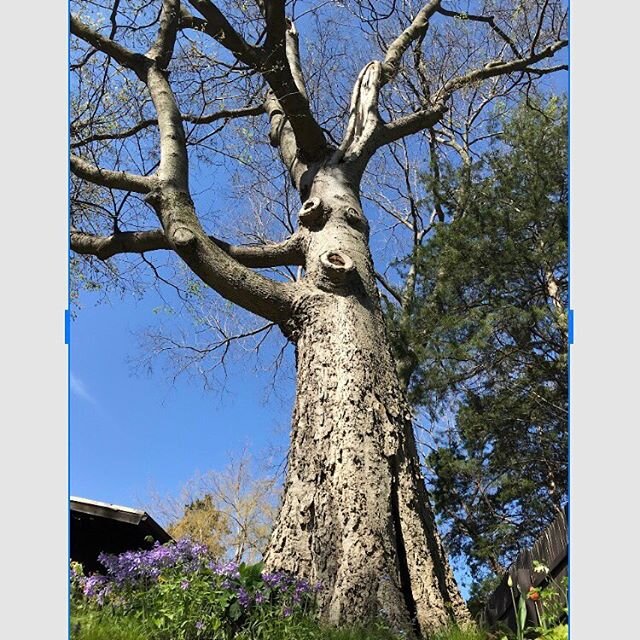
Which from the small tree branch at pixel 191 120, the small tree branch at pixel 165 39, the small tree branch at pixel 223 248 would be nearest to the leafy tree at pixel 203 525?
the small tree branch at pixel 223 248

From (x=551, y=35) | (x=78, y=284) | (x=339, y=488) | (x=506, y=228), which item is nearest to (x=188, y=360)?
(x=78, y=284)

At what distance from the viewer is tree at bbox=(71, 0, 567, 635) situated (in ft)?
7.04

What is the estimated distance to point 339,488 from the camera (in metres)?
2.19

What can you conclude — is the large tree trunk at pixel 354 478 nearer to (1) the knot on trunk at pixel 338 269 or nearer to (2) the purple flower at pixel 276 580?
(1) the knot on trunk at pixel 338 269

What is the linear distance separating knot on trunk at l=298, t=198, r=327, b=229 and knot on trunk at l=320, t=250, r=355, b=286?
1.24 ft

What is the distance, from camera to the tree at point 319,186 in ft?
7.04

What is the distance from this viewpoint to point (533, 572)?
1.82 metres

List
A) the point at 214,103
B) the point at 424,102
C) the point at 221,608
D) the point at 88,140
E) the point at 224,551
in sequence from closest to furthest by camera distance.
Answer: the point at 221,608 → the point at 224,551 → the point at 88,140 → the point at 214,103 → the point at 424,102

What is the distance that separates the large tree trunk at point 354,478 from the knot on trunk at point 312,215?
0.31m

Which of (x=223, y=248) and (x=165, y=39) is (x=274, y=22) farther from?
(x=223, y=248)

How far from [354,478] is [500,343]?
1.80 metres

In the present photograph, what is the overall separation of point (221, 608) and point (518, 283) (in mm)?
2668

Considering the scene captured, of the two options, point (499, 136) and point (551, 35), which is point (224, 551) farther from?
point (499, 136)

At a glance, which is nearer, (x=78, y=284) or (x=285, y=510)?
(x=285, y=510)
